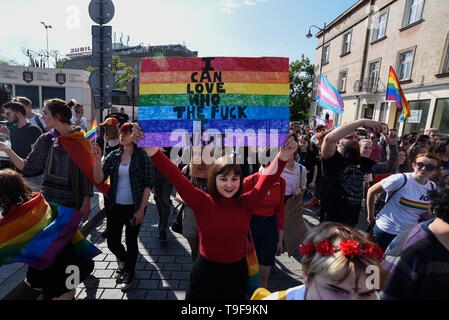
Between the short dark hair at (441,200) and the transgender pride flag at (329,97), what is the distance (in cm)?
609

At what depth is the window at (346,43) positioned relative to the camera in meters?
20.5

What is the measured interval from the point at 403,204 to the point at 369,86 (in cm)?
1861

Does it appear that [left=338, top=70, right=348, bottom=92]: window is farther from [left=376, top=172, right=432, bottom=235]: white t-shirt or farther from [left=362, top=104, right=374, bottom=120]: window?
[left=376, top=172, right=432, bottom=235]: white t-shirt

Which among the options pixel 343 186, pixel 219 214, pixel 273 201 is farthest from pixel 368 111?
pixel 219 214

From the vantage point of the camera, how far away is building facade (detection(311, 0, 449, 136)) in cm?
1272

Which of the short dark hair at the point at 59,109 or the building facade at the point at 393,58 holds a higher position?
the building facade at the point at 393,58

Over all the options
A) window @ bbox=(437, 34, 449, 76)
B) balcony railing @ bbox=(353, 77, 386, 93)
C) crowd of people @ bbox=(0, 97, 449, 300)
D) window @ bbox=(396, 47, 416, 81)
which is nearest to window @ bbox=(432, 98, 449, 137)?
window @ bbox=(437, 34, 449, 76)

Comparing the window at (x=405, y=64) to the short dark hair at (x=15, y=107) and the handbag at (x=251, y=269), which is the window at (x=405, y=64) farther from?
the short dark hair at (x=15, y=107)

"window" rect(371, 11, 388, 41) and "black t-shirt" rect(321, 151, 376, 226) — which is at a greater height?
"window" rect(371, 11, 388, 41)

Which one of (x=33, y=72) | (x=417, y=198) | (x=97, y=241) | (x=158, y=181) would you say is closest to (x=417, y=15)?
(x=417, y=198)

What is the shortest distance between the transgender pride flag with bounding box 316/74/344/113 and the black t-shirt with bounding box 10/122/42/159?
7207mm

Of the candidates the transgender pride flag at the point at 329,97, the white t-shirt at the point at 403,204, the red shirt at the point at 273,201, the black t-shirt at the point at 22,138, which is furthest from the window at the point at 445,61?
the black t-shirt at the point at 22,138

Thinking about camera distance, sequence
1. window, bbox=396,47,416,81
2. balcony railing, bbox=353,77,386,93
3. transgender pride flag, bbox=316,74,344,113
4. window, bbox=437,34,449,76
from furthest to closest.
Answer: balcony railing, bbox=353,77,386,93
window, bbox=396,47,416,81
window, bbox=437,34,449,76
transgender pride flag, bbox=316,74,344,113
